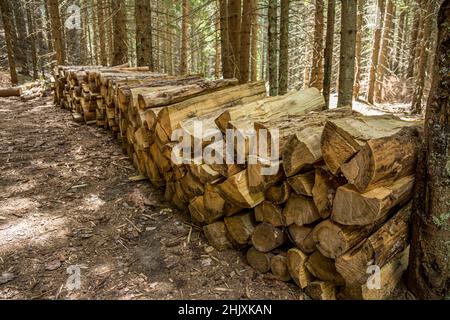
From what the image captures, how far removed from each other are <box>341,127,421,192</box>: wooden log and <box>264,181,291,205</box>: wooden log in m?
0.60

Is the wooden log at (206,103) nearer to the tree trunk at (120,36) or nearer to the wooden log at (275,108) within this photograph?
the wooden log at (275,108)

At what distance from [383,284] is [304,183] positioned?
992mm

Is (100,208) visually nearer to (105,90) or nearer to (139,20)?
(105,90)

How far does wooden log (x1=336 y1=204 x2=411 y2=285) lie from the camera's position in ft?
8.34

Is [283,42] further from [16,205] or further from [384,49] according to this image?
[384,49]

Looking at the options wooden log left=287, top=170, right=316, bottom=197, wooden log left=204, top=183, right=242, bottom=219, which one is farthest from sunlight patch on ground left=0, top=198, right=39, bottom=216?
wooden log left=287, top=170, right=316, bottom=197

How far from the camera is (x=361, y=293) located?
2.62 m

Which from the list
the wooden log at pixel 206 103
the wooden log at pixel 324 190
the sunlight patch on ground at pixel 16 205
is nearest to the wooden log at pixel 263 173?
the wooden log at pixel 324 190

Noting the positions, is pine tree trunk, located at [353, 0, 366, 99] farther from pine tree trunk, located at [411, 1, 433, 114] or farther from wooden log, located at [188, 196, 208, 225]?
wooden log, located at [188, 196, 208, 225]

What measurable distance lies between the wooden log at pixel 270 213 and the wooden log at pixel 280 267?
294 millimetres

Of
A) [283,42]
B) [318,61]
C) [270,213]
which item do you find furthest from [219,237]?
[318,61]

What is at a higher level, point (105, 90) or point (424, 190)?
point (105, 90)

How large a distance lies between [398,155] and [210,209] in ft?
6.01
